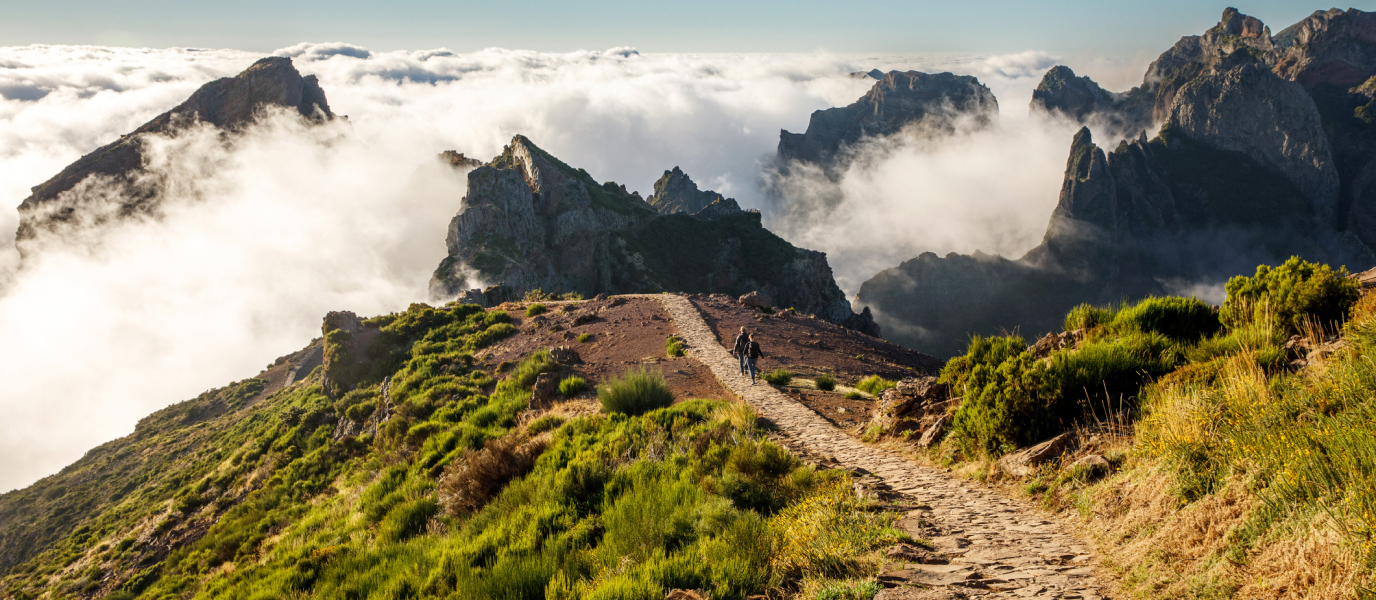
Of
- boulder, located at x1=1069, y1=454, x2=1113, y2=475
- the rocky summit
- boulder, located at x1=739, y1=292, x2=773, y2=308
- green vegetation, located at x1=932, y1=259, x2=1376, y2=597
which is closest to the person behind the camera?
green vegetation, located at x1=932, y1=259, x2=1376, y2=597

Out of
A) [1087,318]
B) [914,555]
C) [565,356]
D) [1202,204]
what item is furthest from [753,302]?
[1202,204]

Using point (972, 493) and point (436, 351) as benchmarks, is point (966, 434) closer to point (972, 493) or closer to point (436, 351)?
Result: point (972, 493)

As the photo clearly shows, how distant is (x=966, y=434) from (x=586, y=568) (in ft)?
19.4

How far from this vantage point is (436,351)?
2550 centimetres

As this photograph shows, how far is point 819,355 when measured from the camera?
69.7ft

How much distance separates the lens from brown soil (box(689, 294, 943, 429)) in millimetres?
14477

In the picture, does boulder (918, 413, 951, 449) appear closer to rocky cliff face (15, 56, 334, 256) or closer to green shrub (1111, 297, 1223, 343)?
green shrub (1111, 297, 1223, 343)

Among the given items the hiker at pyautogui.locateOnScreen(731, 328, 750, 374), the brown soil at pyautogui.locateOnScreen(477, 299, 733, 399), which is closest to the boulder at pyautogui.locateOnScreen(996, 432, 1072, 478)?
the brown soil at pyautogui.locateOnScreen(477, 299, 733, 399)

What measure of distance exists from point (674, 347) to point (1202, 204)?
7731 inches

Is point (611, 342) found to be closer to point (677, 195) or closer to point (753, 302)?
point (753, 302)

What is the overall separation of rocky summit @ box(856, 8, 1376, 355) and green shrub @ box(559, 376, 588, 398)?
15077 centimetres

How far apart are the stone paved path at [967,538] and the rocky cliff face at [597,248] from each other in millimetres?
67016

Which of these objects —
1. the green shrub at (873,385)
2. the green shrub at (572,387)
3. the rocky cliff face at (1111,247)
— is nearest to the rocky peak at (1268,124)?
the rocky cliff face at (1111,247)

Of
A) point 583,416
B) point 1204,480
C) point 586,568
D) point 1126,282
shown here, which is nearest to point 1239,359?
point 1204,480
